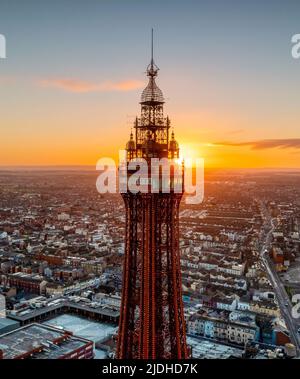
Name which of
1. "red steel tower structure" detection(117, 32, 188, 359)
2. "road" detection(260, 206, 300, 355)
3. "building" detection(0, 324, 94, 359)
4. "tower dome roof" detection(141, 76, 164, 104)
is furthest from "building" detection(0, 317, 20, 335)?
"tower dome roof" detection(141, 76, 164, 104)

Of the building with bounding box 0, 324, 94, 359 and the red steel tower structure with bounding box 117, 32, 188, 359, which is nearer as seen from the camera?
the red steel tower structure with bounding box 117, 32, 188, 359

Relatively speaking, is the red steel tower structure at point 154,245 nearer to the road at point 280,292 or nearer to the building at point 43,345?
the building at point 43,345

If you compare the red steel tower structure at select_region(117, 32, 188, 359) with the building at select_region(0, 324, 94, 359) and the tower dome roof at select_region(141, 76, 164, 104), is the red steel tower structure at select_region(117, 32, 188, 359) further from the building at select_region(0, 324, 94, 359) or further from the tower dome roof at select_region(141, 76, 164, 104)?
the building at select_region(0, 324, 94, 359)

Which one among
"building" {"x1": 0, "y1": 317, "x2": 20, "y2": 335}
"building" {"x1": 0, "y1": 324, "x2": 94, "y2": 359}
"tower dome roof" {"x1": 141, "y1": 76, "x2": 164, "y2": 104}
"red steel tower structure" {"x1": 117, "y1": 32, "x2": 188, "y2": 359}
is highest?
"tower dome roof" {"x1": 141, "y1": 76, "x2": 164, "y2": 104}

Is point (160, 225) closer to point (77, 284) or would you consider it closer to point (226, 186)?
point (77, 284)

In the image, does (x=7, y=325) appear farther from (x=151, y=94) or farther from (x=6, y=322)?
(x=151, y=94)
